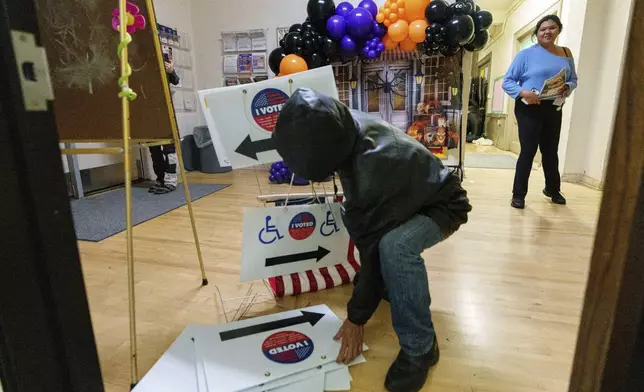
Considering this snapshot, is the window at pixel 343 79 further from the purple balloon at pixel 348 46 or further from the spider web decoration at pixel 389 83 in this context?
the purple balloon at pixel 348 46

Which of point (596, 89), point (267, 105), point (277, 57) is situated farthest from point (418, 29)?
point (267, 105)

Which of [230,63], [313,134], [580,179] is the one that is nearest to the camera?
[313,134]

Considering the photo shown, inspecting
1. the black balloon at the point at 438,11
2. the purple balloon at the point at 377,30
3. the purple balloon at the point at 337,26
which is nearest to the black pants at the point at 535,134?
the black balloon at the point at 438,11

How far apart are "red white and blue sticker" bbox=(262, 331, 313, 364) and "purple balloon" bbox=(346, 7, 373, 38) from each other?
2.75 m

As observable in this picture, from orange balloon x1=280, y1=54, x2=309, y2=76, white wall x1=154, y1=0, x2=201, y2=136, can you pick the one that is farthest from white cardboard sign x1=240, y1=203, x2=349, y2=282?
white wall x1=154, y1=0, x2=201, y2=136

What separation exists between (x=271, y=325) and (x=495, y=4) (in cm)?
654

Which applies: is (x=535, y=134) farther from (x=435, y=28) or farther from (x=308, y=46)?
(x=308, y=46)

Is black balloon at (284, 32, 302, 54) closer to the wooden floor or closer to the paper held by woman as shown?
the wooden floor

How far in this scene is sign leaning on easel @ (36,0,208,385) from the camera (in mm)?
1108

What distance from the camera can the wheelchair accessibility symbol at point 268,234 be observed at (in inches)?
53.6

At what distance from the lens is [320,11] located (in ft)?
10.6

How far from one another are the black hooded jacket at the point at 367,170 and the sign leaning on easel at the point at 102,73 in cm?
49

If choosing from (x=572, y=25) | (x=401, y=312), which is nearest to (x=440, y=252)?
(x=401, y=312)

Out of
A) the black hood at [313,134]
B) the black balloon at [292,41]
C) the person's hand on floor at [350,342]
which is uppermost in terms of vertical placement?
the black balloon at [292,41]
